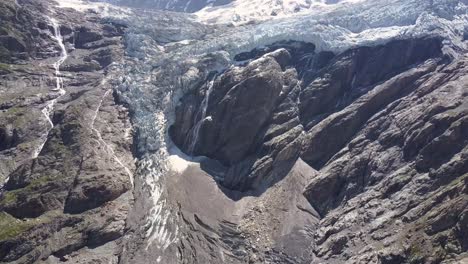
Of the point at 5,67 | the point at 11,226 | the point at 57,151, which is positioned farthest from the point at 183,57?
the point at 11,226

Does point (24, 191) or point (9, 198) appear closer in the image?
point (9, 198)

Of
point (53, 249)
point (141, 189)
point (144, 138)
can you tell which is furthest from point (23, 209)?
point (144, 138)

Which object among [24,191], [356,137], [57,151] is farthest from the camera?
[57,151]

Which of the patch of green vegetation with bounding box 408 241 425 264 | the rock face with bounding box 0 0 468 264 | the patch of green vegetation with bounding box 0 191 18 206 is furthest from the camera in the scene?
the patch of green vegetation with bounding box 0 191 18 206

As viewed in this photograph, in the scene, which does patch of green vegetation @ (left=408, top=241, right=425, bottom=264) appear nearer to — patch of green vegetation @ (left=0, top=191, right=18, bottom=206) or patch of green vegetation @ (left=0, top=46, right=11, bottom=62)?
patch of green vegetation @ (left=0, top=191, right=18, bottom=206)

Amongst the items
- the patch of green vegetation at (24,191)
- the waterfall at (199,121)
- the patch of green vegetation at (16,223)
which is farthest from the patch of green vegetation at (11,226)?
the waterfall at (199,121)

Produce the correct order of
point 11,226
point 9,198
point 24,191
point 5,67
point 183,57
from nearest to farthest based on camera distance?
point 11,226 → point 9,198 → point 24,191 → point 5,67 → point 183,57

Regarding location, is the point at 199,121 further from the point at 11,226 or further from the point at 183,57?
the point at 11,226

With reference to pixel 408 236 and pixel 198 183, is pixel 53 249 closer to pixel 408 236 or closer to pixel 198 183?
pixel 198 183

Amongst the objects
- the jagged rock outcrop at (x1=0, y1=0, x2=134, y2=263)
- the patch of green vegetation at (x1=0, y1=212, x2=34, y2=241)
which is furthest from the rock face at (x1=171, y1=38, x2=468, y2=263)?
the patch of green vegetation at (x1=0, y1=212, x2=34, y2=241)
